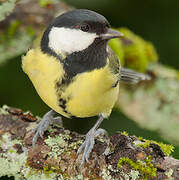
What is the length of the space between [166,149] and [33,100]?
1249mm

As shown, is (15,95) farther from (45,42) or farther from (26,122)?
(45,42)

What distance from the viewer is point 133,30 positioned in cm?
328

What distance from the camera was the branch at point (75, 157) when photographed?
4.80ft

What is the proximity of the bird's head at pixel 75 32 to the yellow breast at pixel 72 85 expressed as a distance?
2.8 inches

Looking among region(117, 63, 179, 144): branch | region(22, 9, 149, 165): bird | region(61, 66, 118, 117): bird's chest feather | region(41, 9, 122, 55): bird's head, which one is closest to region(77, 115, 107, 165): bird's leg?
→ region(22, 9, 149, 165): bird

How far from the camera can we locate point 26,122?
6.09ft

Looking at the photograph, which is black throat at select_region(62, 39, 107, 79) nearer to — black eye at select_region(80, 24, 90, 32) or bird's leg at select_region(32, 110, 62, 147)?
black eye at select_region(80, 24, 90, 32)

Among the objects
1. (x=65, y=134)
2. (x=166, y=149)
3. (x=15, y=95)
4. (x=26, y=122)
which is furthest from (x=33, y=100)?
(x=166, y=149)

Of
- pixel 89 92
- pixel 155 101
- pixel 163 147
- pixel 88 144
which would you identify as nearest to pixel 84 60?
pixel 89 92

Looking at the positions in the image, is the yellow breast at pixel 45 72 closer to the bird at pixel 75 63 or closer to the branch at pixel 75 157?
the bird at pixel 75 63

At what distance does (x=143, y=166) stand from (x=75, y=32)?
2.14 ft

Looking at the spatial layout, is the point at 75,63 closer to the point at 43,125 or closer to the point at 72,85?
the point at 72,85

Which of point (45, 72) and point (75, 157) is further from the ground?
point (45, 72)

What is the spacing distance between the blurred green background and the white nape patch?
3.00 feet
